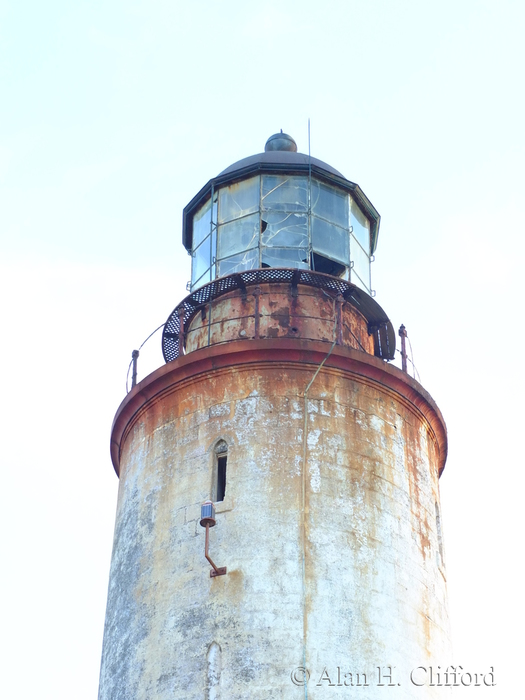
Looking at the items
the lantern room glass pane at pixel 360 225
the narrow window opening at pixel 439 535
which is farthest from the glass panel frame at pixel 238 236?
the narrow window opening at pixel 439 535

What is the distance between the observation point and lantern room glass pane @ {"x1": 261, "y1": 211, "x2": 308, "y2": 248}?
20203 millimetres

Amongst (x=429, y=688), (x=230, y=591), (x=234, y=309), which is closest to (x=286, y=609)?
(x=230, y=591)

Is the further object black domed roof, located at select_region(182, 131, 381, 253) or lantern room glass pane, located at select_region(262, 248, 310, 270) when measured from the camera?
black domed roof, located at select_region(182, 131, 381, 253)

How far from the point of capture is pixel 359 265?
21141 millimetres

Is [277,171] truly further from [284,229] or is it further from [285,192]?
[284,229]

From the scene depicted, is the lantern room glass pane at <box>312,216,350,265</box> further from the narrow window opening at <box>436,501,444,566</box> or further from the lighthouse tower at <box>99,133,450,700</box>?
the narrow window opening at <box>436,501,444,566</box>

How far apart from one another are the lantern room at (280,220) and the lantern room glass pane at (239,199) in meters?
0.02

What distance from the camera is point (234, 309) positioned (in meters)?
19.7

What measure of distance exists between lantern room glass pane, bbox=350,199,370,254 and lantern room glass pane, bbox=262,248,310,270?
1573 millimetres

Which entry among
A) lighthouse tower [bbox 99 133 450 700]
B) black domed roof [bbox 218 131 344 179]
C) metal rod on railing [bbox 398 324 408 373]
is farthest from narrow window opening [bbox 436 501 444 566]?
black domed roof [bbox 218 131 344 179]

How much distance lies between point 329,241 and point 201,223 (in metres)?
2.64

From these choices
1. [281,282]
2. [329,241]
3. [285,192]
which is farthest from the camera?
[285,192]

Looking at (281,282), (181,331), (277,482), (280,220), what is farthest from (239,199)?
(277,482)

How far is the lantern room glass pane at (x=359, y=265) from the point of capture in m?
20.8
